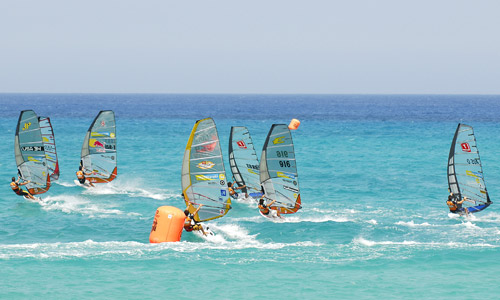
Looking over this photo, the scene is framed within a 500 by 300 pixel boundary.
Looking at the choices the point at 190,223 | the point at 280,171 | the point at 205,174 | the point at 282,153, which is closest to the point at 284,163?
the point at 280,171

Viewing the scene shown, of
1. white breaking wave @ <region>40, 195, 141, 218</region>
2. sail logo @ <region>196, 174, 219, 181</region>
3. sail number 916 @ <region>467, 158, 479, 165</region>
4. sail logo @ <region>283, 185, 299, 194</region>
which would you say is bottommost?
white breaking wave @ <region>40, 195, 141, 218</region>

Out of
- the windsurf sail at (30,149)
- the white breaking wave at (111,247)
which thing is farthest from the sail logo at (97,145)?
the white breaking wave at (111,247)

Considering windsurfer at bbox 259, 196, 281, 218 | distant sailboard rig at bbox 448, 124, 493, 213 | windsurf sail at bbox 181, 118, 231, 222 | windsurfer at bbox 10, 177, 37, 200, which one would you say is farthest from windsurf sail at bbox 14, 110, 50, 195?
distant sailboard rig at bbox 448, 124, 493, 213

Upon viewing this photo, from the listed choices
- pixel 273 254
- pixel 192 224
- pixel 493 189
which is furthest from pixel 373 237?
pixel 493 189

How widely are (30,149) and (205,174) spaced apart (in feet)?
54.3

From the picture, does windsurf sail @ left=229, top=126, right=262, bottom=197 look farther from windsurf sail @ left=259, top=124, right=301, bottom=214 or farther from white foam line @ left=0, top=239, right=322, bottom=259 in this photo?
white foam line @ left=0, top=239, right=322, bottom=259

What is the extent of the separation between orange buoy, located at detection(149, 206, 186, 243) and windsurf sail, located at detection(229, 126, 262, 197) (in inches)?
523

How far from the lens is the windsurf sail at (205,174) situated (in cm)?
3300

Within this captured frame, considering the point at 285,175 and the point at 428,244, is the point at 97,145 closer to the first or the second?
the point at 285,175

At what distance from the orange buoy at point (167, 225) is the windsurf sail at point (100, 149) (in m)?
18.5

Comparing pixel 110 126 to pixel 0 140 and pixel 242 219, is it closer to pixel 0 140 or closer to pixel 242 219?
pixel 242 219

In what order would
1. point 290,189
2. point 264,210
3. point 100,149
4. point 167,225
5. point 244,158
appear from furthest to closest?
point 100,149 → point 244,158 → point 290,189 → point 264,210 → point 167,225

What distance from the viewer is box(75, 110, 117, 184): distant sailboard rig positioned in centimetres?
4872

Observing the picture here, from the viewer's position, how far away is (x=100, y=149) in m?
49.1
